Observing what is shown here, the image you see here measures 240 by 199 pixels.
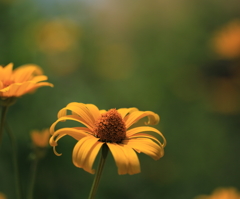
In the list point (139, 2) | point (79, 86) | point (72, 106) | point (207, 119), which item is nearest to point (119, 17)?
point (139, 2)

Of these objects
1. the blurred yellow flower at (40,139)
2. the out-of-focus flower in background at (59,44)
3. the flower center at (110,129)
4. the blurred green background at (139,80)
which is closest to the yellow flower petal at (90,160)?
the flower center at (110,129)

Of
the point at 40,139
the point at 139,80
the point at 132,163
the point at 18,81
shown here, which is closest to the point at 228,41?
the point at 139,80

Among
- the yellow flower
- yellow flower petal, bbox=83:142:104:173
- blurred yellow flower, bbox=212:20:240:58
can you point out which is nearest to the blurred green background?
blurred yellow flower, bbox=212:20:240:58

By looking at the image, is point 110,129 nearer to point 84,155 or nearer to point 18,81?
point 84,155

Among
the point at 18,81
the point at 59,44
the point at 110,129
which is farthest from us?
the point at 59,44

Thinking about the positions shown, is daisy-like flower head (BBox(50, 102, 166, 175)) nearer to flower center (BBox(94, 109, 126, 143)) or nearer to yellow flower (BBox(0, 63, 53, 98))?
flower center (BBox(94, 109, 126, 143))

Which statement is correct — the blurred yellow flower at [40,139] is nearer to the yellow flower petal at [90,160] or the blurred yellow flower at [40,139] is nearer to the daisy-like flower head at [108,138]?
the daisy-like flower head at [108,138]
